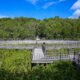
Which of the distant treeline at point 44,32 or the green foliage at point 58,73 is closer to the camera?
the green foliage at point 58,73

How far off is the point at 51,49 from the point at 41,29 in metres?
28.6

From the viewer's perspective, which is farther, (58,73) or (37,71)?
(37,71)

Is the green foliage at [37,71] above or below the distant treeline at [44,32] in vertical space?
below

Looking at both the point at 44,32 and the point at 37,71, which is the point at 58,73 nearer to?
the point at 37,71

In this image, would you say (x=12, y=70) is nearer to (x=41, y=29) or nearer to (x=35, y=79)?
(x=35, y=79)

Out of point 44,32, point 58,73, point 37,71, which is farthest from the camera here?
point 44,32

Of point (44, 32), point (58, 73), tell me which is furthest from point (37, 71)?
point (44, 32)

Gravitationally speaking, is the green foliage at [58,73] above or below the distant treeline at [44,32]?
below

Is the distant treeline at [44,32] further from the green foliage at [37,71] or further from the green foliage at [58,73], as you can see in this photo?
the green foliage at [58,73]

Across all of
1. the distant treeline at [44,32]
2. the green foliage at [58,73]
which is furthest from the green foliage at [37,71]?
the distant treeline at [44,32]

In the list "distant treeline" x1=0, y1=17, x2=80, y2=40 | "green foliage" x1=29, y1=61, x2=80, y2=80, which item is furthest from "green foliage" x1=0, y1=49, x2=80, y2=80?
"distant treeline" x1=0, y1=17, x2=80, y2=40

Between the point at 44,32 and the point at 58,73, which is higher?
the point at 44,32

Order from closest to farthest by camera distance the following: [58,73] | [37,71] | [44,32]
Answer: [58,73], [37,71], [44,32]

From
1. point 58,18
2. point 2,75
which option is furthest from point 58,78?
point 58,18
